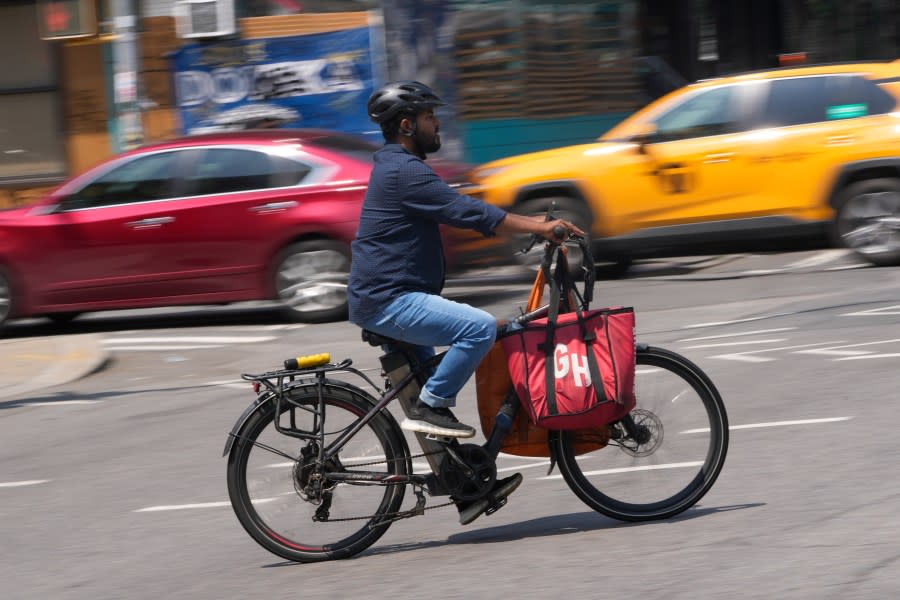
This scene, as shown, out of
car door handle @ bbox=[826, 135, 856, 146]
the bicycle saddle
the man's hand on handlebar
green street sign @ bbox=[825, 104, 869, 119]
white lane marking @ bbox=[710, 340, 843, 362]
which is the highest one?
the man's hand on handlebar

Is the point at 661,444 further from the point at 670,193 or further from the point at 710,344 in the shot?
the point at 670,193

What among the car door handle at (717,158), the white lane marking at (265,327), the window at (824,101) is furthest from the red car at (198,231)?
the window at (824,101)

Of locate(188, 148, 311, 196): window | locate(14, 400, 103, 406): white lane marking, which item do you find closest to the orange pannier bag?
locate(14, 400, 103, 406): white lane marking

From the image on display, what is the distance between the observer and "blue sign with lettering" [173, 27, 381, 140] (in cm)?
1959

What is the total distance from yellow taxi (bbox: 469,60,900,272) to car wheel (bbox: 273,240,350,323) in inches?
56.8

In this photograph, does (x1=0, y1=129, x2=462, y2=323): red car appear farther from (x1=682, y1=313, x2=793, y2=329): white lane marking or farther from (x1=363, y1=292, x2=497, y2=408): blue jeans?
(x1=363, y1=292, x2=497, y2=408): blue jeans

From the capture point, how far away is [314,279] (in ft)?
40.8

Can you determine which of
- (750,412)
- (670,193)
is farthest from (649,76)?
(750,412)

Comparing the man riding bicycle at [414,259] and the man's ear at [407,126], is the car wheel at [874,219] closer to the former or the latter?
the man riding bicycle at [414,259]

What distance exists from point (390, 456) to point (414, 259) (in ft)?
2.48

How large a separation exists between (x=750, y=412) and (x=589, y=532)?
7.61ft

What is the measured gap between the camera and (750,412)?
25.1ft

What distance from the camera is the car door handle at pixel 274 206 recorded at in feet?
40.8

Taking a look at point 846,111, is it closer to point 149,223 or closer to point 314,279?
point 314,279
